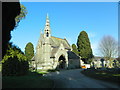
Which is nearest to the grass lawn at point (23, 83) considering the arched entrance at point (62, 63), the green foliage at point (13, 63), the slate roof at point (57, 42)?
the green foliage at point (13, 63)

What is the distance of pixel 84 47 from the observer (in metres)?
55.8

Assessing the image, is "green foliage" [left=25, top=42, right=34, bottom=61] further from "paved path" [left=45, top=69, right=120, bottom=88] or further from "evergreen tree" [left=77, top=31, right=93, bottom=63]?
"paved path" [left=45, top=69, right=120, bottom=88]

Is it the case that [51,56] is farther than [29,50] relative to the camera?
No

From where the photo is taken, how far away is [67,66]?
138 feet

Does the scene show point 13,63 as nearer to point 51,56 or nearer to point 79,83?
point 79,83

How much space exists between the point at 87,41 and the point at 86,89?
1894 inches

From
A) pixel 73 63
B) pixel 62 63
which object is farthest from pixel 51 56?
pixel 73 63

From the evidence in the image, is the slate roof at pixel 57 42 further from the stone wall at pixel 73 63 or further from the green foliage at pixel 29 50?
the green foliage at pixel 29 50

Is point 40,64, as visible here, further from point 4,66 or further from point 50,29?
point 4,66

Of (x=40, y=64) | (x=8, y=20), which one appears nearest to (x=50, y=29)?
(x=40, y=64)

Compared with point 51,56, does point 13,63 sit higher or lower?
higher

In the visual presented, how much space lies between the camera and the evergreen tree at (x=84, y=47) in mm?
54178

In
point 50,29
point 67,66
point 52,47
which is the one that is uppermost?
point 50,29

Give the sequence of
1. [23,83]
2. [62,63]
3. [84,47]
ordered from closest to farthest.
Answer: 1. [23,83]
2. [62,63]
3. [84,47]
